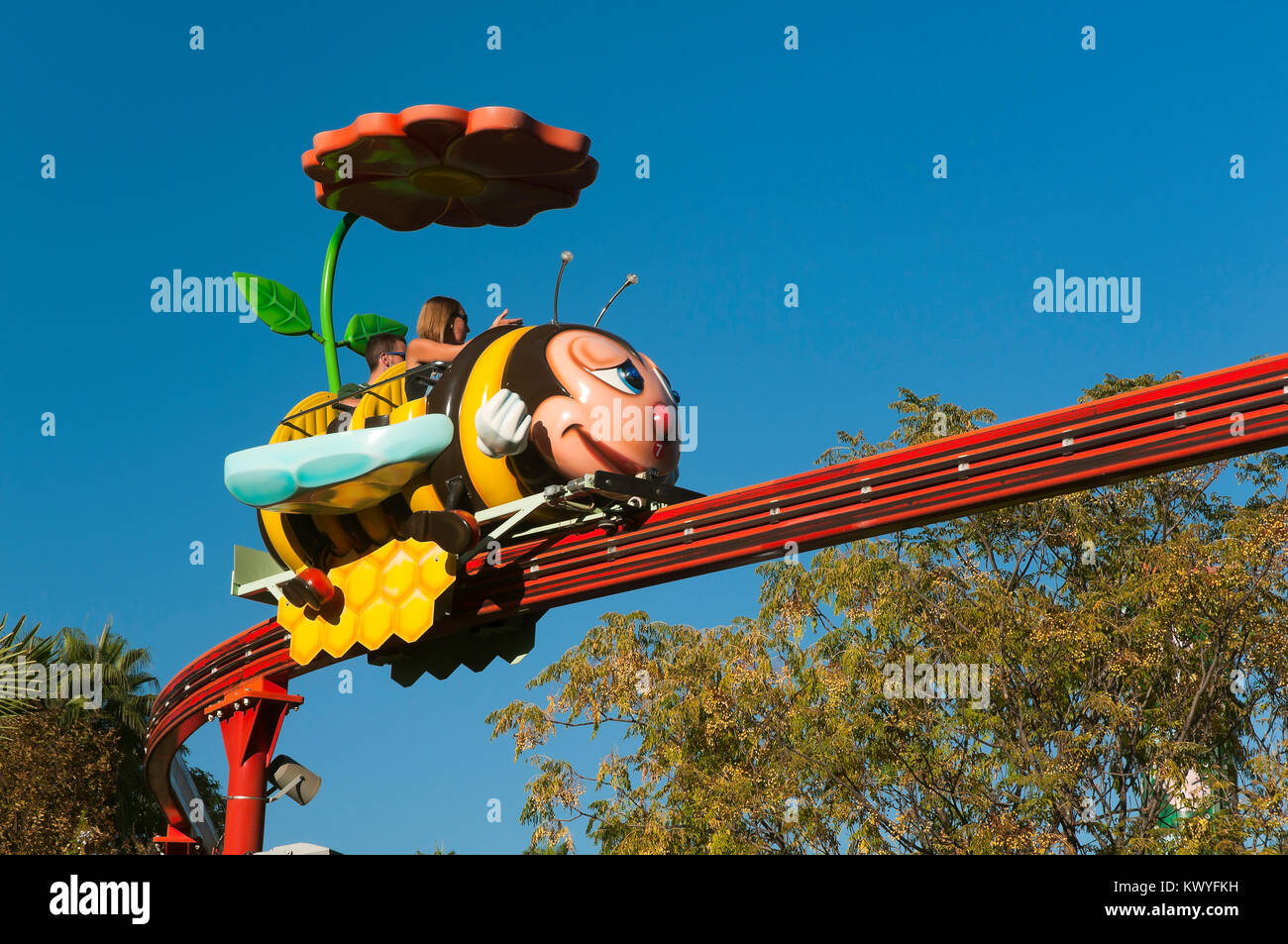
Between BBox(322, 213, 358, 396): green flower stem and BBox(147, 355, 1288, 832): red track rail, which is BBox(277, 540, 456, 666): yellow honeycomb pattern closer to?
BBox(147, 355, 1288, 832): red track rail

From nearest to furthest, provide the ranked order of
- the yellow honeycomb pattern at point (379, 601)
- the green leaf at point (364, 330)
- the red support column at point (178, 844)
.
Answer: the yellow honeycomb pattern at point (379, 601), the green leaf at point (364, 330), the red support column at point (178, 844)

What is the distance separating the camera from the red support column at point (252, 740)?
38.4 ft

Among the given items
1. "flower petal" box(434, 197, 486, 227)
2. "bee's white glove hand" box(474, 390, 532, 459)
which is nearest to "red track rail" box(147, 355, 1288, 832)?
"bee's white glove hand" box(474, 390, 532, 459)

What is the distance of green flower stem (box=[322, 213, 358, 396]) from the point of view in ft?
36.1

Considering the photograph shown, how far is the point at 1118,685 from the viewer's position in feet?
57.0
